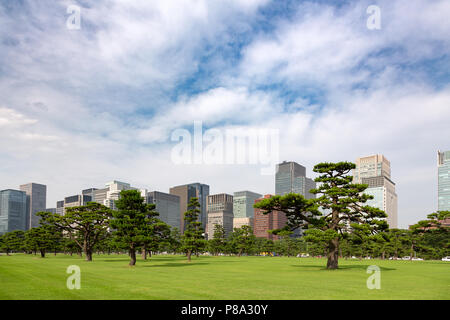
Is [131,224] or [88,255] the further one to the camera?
[88,255]

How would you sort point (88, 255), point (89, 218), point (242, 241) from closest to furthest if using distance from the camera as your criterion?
point (88, 255)
point (89, 218)
point (242, 241)

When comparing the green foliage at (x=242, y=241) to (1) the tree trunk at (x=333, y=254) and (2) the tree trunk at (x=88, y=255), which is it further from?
(1) the tree trunk at (x=333, y=254)

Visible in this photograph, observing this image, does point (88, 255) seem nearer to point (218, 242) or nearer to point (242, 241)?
point (242, 241)

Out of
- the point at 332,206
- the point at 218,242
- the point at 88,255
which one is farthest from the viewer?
the point at 218,242

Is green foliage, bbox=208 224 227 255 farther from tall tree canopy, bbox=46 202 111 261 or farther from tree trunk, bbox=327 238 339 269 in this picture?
tree trunk, bbox=327 238 339 269

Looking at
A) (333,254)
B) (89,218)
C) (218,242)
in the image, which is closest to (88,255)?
(89,218)

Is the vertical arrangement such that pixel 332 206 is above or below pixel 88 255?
above

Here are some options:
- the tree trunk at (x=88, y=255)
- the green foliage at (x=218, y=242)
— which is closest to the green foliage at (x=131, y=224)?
the tree trunk at (x=88, y=255)

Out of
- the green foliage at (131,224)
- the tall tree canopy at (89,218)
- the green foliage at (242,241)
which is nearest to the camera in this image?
the green foliage at (131,224)

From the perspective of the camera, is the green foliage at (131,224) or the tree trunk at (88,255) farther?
the tree trunk at (88,255)

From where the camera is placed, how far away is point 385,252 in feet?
332

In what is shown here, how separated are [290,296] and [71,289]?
42.0 ft
